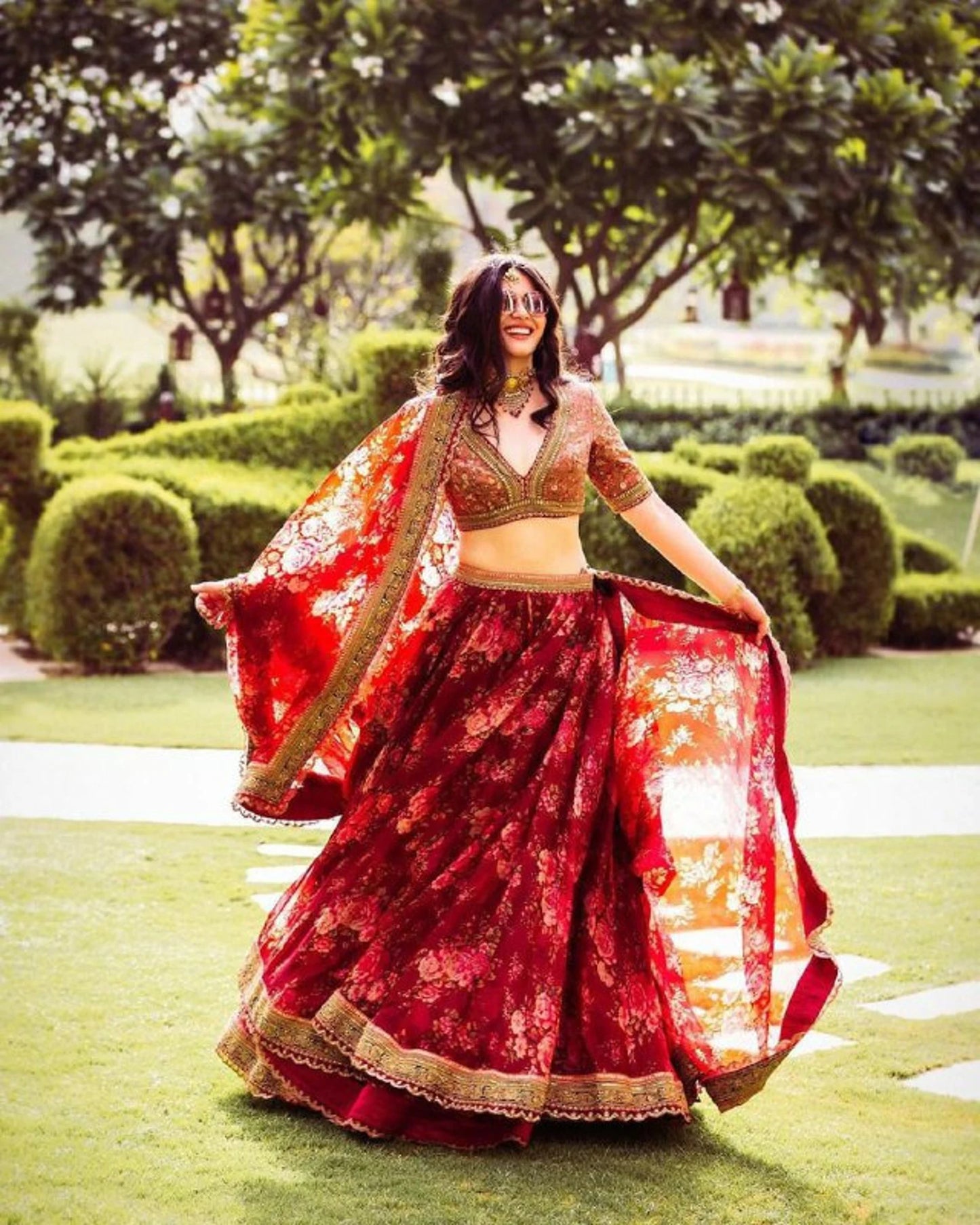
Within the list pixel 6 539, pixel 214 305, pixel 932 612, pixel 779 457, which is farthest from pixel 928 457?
pixel 6 539

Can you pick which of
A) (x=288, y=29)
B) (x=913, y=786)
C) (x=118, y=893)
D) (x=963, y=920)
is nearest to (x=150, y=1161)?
(x=118, y=893)

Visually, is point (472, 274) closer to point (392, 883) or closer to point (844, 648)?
point (392, 883)

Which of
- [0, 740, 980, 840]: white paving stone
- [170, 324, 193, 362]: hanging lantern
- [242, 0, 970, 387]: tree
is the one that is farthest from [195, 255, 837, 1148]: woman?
[170, 324, 193, 362]: hanging lantern

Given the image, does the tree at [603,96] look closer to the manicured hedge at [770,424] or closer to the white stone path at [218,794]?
the manicured hedge at [770,424]

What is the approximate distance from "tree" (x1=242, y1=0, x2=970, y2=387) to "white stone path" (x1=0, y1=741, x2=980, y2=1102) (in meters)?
9.32

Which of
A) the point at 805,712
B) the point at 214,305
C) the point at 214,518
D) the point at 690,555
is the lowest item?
the point at 805,712

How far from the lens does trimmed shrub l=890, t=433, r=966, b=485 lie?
63.9ft

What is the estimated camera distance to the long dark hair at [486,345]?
14.4ft

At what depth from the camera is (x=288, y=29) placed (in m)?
18.0

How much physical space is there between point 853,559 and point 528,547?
8.35 m

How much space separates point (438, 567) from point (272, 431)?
28.6ft

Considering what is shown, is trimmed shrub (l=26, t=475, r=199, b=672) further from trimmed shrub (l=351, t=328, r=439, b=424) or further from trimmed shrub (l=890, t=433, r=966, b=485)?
trimmed shrub (l=890, t=433, r=966, b=485)

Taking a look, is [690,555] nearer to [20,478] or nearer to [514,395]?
[514,395]

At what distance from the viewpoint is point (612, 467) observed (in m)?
4.50
